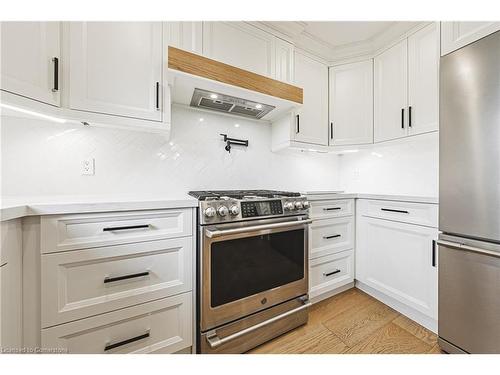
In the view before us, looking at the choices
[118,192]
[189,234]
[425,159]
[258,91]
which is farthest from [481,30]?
[118,192]

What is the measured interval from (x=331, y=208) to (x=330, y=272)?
560 mm

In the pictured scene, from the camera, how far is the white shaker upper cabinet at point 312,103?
6.21 feet

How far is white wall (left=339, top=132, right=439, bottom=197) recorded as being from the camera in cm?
179

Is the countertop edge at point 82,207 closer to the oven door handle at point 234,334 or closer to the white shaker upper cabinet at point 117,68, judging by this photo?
the white shaker upper cabinet at point 117,68

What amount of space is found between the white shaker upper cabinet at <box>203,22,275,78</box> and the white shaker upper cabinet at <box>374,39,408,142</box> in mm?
1033

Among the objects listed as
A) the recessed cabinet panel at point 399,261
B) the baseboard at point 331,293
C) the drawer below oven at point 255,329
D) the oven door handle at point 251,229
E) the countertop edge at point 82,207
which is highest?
the countertop edge at point 82,207

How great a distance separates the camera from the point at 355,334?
4.79 feet

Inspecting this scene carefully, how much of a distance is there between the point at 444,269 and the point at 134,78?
7.04 feet

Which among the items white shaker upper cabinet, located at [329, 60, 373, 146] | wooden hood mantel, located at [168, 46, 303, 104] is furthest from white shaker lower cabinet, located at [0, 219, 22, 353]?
white shaker upper cabinet, located at [329, 60, 373, 146]

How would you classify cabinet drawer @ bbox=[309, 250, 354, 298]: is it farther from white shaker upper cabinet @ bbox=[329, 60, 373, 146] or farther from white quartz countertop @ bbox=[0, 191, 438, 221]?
white quartz countertop @ bbox=[0, 191, 438, 221]

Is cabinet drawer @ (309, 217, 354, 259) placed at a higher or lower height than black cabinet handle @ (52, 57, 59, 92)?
lower

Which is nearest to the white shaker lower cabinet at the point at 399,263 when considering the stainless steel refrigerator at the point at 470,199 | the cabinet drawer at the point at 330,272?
the cabinet drawer at the point at 330,272

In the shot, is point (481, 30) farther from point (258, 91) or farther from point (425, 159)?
point (258, 91)

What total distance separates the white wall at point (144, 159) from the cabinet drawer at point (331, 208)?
0.50 meters
